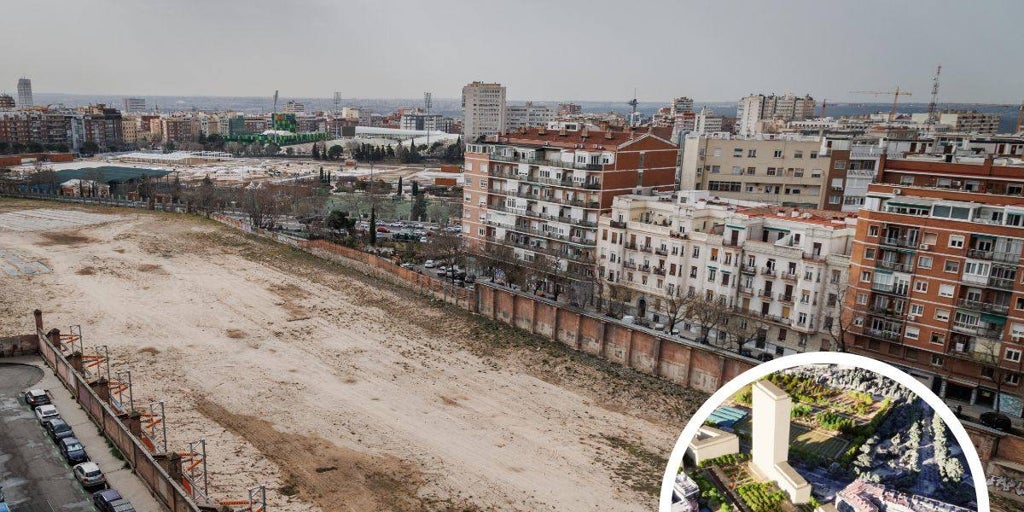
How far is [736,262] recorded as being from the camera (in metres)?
38.4

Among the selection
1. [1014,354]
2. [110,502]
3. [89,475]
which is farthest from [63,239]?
[1014,354]

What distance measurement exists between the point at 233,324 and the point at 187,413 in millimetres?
12383

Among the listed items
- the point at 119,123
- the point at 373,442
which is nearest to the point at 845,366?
the point at 373,442

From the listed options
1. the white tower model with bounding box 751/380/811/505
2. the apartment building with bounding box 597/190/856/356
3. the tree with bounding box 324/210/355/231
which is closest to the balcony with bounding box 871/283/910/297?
the apartment building with bounding box 597/190/856/356

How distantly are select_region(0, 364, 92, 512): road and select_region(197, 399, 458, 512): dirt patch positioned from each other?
5645 millimetres

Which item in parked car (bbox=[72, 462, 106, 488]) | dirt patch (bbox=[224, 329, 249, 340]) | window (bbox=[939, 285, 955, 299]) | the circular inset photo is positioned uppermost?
the circular inset photo

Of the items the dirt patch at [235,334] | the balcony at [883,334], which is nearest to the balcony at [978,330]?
the balcony at [883,334]

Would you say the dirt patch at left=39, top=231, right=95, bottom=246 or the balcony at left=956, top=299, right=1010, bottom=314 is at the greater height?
the balcony at left=956, top=299, right=1010, bottom=314

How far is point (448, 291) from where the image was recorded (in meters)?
45.7

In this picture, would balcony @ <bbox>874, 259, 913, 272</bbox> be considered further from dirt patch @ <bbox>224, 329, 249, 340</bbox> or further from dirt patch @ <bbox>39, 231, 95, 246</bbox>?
dirt patch @ <bbox>39, 231, 95, 246</bbox>

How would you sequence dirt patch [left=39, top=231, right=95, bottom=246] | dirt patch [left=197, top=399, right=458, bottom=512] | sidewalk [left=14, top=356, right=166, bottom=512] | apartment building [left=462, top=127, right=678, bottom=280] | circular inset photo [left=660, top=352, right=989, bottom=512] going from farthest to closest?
dirt patch [left=39, top=231, right=95, bottom=246] → apartment building [left=462, top=127, right=678, bottom=280] → dirt patch [left=197, top=399, right=458, bottom=512] → sidewalk [left=14, top=356, right=166, bottom=512] → circular inset photo [left=660, top=352, right=989, bottom=512]

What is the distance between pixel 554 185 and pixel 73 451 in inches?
1309

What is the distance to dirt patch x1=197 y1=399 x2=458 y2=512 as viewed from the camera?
72.1 feet

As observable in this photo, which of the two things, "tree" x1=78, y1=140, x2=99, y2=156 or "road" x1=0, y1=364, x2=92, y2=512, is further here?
"tree" x1=78, y1=140, x2=99, y2=156
